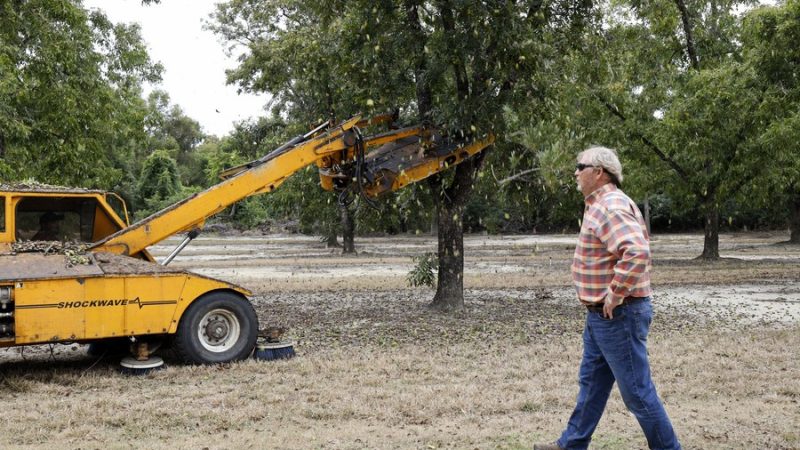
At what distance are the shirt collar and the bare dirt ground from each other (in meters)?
1.92

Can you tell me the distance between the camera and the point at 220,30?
30.1m

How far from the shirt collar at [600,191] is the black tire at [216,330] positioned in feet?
16.6

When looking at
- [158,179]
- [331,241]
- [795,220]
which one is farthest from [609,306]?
[158,179]

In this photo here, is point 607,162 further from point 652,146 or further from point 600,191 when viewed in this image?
point 652,146

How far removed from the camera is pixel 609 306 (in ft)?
15.9

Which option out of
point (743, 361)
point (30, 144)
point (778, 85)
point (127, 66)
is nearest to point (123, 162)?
point (127, 66)

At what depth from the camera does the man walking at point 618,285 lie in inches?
189

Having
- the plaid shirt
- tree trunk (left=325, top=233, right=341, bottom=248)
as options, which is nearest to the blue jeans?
the plaid shirt

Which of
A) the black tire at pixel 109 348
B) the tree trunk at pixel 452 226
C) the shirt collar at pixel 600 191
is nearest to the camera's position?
the shirt collar at pixel 600 191

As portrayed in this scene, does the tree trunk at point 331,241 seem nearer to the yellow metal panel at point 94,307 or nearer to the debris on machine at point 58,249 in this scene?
the debris on machine at point 58,249

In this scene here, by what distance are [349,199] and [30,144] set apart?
25.7 ft

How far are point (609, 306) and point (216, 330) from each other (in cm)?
540

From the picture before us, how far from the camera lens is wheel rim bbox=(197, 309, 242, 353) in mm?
8922

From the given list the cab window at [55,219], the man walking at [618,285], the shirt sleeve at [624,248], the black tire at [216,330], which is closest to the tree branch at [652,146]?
the black tire at [216,330]
